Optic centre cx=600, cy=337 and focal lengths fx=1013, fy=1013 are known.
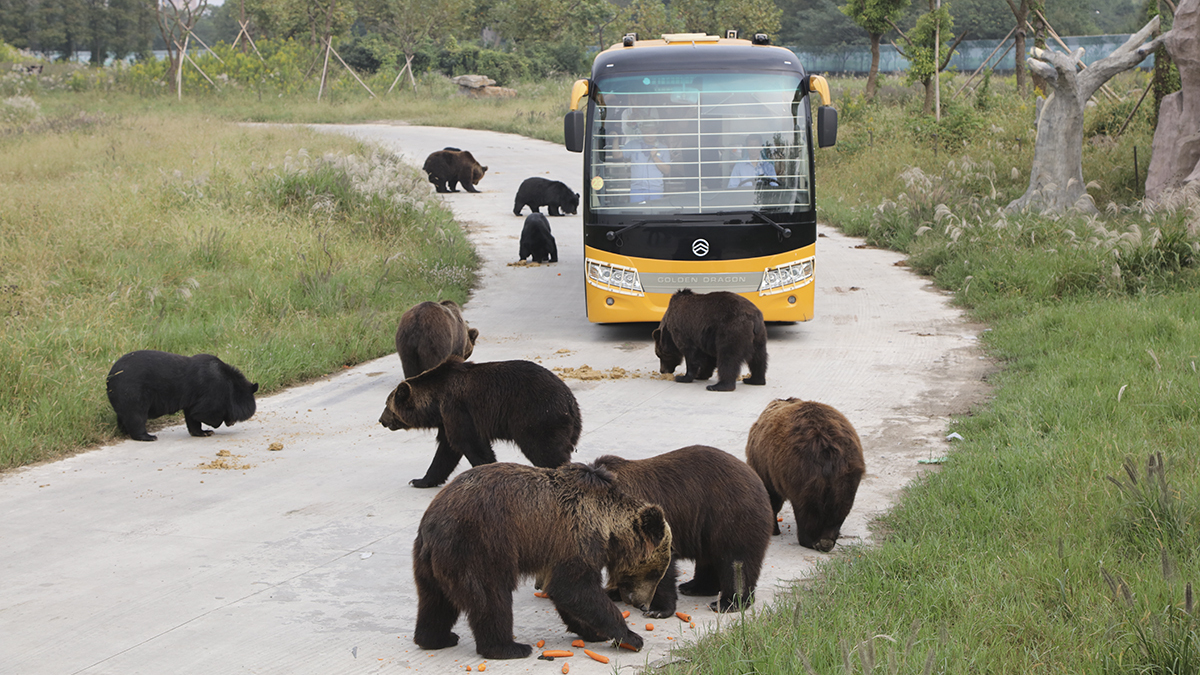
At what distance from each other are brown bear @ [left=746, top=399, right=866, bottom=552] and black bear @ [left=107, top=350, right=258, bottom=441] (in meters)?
4.42

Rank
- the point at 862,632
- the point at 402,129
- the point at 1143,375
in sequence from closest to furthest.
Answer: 1. the point at 862,632
2. the point at 1143,375
3. the point at 402,129

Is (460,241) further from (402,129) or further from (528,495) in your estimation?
(402,129)

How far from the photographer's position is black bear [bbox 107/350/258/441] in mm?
7664

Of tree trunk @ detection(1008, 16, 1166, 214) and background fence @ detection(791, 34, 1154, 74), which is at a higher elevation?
background fence @ detection(791, 34, 1154, 74)

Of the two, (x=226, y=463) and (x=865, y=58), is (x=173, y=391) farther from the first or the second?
(x=865, y=58)

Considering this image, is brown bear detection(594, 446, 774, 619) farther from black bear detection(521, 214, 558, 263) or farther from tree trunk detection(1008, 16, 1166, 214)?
tree trunk detection(1008, 16, 1166, 214)

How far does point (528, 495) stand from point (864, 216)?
1572 centimetres

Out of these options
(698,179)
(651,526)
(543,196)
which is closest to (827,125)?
(698,179)

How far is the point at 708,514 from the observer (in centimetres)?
457

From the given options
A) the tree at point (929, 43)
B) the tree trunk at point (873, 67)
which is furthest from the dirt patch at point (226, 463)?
the tree trunk at point (873, 67)

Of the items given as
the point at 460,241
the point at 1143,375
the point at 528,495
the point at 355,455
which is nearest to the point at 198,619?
the point at 528,495

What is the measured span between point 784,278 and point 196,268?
6837 millimetres

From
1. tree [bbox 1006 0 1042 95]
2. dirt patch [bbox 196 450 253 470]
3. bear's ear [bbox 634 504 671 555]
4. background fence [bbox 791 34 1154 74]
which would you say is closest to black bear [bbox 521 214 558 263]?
dirt patch [bbox 196 450 253 470]

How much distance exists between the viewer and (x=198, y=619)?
4.66 m
